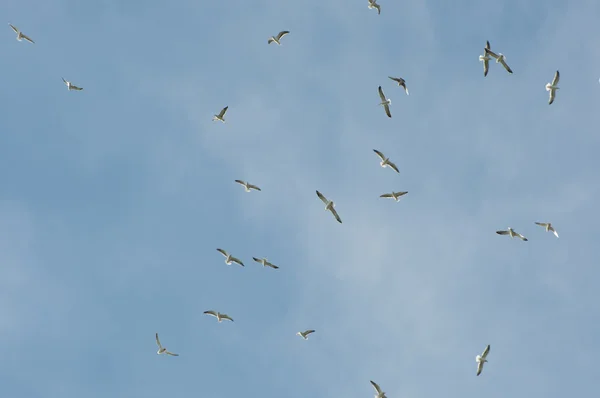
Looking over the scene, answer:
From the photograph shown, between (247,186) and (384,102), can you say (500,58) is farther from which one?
(247,186)

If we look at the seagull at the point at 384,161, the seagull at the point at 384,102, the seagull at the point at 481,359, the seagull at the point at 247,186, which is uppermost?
the seagull at the point at 384,102

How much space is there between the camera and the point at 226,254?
7869cm

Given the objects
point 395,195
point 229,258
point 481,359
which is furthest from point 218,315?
point 481,359

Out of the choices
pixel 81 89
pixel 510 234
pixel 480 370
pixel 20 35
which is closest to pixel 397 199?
pixel 510 234

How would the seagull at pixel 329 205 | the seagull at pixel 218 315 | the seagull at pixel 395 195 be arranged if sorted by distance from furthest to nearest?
the seagull at pixel 218 315, the seagull at pixel 395 195, the seagull at pixel 329 205

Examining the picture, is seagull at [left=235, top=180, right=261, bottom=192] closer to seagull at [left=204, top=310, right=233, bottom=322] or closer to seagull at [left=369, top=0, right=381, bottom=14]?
seagull at [left=204, top=310, right=233, bottom=322]

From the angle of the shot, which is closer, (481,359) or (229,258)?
(481,359)

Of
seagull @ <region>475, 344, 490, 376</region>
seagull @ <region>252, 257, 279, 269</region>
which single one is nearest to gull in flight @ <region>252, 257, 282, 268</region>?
seagull @ <region>252, 257, 279, 269</region>

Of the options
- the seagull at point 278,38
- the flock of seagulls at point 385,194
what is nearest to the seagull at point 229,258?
the flock of seagulls at point 385,194

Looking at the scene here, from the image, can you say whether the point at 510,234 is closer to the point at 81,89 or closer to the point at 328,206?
the point at 328,206

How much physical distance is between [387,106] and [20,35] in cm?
3664

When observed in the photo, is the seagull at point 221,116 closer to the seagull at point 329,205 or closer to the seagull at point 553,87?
the seagull at point 329,205

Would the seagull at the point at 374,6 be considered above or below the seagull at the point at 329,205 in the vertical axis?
above

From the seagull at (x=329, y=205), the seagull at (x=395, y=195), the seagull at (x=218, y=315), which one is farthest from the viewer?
the seagull at (x=218, y=315)
